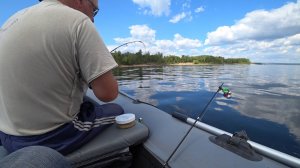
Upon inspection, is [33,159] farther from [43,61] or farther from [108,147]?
[108,147]

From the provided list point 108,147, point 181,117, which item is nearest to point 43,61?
point 108,147

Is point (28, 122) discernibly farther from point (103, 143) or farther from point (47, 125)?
point (103, 143)

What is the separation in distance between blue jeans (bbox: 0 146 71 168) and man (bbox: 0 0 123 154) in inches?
14.2

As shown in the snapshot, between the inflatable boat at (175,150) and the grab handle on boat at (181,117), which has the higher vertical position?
the grab handle on boat at (181,117)

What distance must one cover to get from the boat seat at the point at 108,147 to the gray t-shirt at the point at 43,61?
324mm

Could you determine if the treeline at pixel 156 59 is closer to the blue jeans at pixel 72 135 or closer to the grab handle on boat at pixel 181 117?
the grab handle on boat at pixel 181 117

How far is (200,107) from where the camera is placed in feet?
16.3

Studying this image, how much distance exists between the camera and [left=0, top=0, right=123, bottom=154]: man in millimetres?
1070

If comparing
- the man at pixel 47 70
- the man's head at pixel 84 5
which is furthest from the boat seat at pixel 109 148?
the man's head at pixel 84 5

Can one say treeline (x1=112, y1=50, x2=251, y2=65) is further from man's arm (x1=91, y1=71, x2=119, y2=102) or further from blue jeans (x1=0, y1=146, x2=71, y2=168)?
blue jeans (x1=0, y1=146, x2=71, y2=168)

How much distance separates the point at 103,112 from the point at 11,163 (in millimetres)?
915

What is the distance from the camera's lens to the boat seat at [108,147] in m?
1.37

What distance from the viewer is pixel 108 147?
58.0 inches

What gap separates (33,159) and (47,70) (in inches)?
20.1
